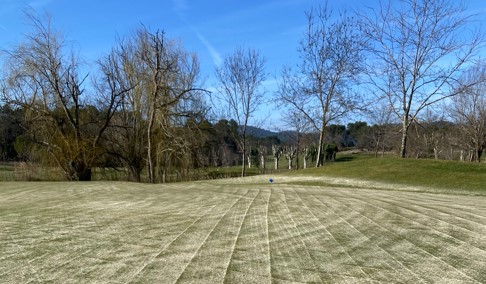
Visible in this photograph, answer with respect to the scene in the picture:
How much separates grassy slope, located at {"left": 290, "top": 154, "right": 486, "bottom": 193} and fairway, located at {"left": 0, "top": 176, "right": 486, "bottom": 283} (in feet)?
28.7

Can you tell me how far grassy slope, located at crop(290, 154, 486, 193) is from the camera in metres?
15.9

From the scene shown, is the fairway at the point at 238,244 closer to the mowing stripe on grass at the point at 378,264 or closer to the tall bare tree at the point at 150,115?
the mowing stripe on grass at the point at 378,264

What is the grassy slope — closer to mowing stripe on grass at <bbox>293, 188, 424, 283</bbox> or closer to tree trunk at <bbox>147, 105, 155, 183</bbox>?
tree trunk at <bbox>147, 105, 155, 183</bbox>

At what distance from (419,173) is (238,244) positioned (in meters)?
15.6

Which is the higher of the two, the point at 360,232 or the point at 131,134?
the point at 131,134

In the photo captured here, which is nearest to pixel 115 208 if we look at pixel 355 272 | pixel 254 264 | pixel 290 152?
pixel 254 264

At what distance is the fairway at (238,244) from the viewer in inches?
151

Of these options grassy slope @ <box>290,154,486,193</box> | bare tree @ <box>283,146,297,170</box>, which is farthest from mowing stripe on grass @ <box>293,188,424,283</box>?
bare tree @ <box>283,146,297,170</box>

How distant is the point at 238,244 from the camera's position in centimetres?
500

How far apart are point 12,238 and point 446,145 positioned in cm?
4888

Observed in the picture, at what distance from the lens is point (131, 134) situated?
2327 cm

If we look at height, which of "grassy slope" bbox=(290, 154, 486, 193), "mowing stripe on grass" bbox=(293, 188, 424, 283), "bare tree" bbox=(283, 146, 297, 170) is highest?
"bare tree" bbox=(283, 146, 297, 170)

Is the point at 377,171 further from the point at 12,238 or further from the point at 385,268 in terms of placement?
the point at 12,238

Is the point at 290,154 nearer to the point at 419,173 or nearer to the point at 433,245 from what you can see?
the point at 419,173
